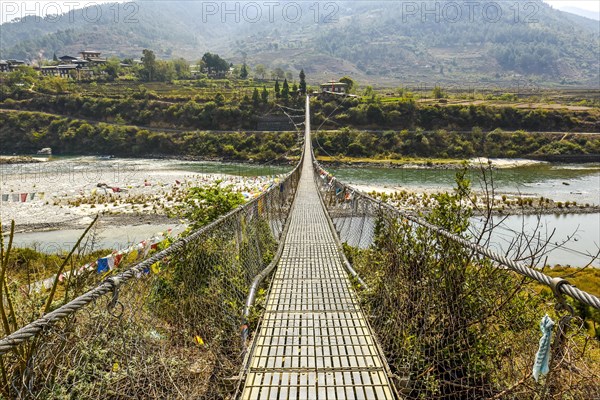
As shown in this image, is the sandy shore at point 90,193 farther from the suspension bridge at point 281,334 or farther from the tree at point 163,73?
the tree at point 163,73

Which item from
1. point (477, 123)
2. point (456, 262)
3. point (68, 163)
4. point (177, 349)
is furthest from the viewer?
point (477, 123)

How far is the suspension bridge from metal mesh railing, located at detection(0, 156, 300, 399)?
1cm

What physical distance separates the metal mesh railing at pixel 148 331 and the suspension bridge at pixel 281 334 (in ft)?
0.04

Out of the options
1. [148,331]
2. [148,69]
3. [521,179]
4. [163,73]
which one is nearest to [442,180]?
[521,179]

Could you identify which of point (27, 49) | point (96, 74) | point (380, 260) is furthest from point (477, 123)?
point (27, 49)

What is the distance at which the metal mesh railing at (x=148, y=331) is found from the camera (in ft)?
5.62

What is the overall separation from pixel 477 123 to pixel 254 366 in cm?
5341

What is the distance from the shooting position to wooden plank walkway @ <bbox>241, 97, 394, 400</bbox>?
246 centimetres

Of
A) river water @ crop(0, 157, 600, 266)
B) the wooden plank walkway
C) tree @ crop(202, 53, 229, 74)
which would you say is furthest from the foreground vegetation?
tree @ crop(202, 53, 229, 74)

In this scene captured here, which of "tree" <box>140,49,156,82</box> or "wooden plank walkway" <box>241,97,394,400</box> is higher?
"tree" <box>140,49,156,82</box>

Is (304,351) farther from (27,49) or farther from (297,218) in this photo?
(27,49)

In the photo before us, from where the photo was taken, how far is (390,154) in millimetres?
44594

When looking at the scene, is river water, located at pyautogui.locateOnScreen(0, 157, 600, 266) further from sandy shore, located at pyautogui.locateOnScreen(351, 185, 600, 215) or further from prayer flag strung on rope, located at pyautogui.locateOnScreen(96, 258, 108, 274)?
prayer flag strung on rope, located at pyautogui.locateOnScreen(96, 258, 108, 274)

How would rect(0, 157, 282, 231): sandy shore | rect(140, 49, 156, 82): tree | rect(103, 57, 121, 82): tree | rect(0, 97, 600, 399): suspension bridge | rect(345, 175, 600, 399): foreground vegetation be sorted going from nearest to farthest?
rect(0, 97, 600, 399): suspension bridge, rect(345, 175, 600, 399): foreground vegetation, rect(0, 157, 282, 231): sandy shore, rect(103, 57, 121, 82): tree, rect(140, 49, 156, 82): tree
